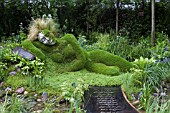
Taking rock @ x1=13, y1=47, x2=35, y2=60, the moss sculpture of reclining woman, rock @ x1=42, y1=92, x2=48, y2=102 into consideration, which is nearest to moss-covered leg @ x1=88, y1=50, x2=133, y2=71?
the moss sculpture of reclining woman

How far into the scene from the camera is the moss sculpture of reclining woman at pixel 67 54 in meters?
5.75

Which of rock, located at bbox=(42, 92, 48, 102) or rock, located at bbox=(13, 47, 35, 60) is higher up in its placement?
rock, located at bbox=(13, 47, 35, 60)

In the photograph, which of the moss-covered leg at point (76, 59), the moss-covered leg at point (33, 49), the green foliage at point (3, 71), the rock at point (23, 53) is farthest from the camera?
the moss-covered leg at point (76, 59)

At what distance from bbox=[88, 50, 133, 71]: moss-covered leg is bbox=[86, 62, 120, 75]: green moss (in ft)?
0.45

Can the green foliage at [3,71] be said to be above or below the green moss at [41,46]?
below

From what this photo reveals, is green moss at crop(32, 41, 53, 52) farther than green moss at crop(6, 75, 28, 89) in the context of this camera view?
Yes

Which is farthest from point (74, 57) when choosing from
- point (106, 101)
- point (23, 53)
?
point (106, 101)

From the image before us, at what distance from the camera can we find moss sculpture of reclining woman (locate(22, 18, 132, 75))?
5.75 meters

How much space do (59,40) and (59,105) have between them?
1.97m

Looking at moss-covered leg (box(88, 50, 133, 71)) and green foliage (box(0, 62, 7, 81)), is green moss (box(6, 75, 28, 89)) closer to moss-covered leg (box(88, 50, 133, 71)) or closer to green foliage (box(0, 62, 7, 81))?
green foliage (box(0, 62, 7, 81))

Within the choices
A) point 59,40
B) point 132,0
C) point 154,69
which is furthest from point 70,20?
point 154,69

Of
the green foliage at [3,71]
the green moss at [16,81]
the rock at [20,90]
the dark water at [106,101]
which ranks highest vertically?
the green foliage at [3,71]

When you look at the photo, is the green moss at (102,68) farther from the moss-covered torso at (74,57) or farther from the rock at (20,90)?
the rock at (20,90)

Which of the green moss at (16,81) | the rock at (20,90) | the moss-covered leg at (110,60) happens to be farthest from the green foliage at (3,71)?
the moss-covered leg at (110,60)
